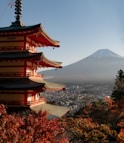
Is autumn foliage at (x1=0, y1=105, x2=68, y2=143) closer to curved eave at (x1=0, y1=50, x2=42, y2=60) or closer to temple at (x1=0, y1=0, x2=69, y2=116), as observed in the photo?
temple at (x1=0, y1=0, x2=69, y2=116)

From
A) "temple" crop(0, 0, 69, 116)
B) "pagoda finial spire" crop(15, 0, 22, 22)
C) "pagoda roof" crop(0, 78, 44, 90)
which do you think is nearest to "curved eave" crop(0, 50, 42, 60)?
"temple" crop(0, 0, 69, 116)

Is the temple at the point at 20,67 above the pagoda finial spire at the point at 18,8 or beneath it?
beneath

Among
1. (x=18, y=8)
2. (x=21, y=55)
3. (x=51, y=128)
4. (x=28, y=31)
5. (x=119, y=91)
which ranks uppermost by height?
(x=18, y=8)

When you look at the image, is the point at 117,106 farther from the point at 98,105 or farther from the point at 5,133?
the point at 5,133

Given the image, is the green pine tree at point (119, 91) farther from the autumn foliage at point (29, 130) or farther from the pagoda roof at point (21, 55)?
Answer: the autumn foliage at point (29, 130)

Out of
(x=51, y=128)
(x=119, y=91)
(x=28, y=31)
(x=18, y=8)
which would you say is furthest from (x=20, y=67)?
(x=119, y=91)

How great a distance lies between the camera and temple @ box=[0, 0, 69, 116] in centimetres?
2080

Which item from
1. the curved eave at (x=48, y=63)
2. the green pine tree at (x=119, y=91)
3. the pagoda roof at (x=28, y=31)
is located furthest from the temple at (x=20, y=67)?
the green pine tree at (x=119, y=91)

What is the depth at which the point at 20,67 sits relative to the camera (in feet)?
71.2

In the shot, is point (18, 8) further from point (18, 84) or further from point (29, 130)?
point (29, 130)

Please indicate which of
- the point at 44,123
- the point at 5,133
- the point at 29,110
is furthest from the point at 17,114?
the point at 5,133

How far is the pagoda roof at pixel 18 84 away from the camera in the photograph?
20312mm

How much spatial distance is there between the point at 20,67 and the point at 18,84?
1420 mm

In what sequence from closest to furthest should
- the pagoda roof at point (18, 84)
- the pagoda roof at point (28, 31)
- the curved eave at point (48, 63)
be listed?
the pagoda roof at point (18, 84), the pagoda roof at point (28, 31), the curved eave at point (48, 63)
